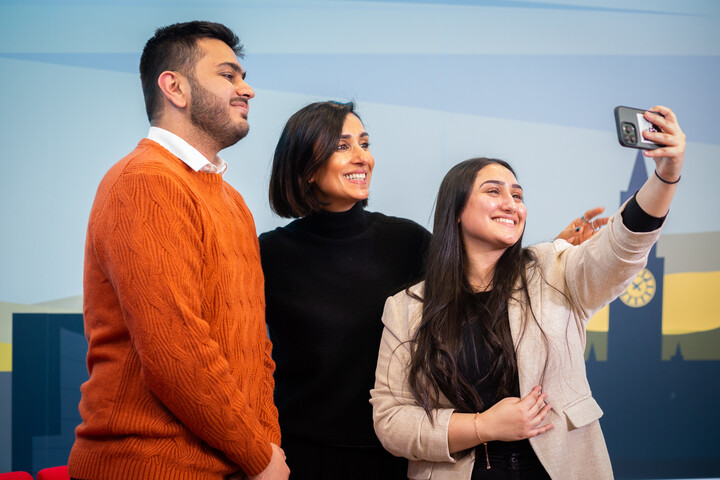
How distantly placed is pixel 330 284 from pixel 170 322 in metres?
0.83

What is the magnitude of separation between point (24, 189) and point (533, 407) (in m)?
3.00

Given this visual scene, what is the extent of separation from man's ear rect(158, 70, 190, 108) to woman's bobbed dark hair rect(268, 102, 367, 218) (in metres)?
0.59

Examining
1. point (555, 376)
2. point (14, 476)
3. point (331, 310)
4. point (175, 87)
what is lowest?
point (14, 476)

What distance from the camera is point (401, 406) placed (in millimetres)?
1750

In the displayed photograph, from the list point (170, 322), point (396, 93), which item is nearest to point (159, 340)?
point (170, 322)

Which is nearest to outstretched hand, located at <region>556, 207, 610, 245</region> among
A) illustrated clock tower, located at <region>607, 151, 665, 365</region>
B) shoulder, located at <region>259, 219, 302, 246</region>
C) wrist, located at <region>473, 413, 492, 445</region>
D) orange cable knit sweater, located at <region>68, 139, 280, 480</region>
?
wrist, located at <region>473, 413, 492, 445</region>

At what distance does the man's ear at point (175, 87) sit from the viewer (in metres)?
1.58

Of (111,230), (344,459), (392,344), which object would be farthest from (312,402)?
(111,230)

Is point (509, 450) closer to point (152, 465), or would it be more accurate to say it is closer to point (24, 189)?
point (152, 465)

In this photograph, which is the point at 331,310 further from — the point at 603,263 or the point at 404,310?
the point at 603,263

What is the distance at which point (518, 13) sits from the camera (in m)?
3.65

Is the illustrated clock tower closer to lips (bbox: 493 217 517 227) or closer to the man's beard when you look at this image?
lips (bbox: 493 217 517 227)

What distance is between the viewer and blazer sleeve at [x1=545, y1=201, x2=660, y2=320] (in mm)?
1489

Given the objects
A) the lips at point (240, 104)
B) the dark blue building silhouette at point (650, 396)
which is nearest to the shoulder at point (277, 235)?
the lips at point (240, 104)
